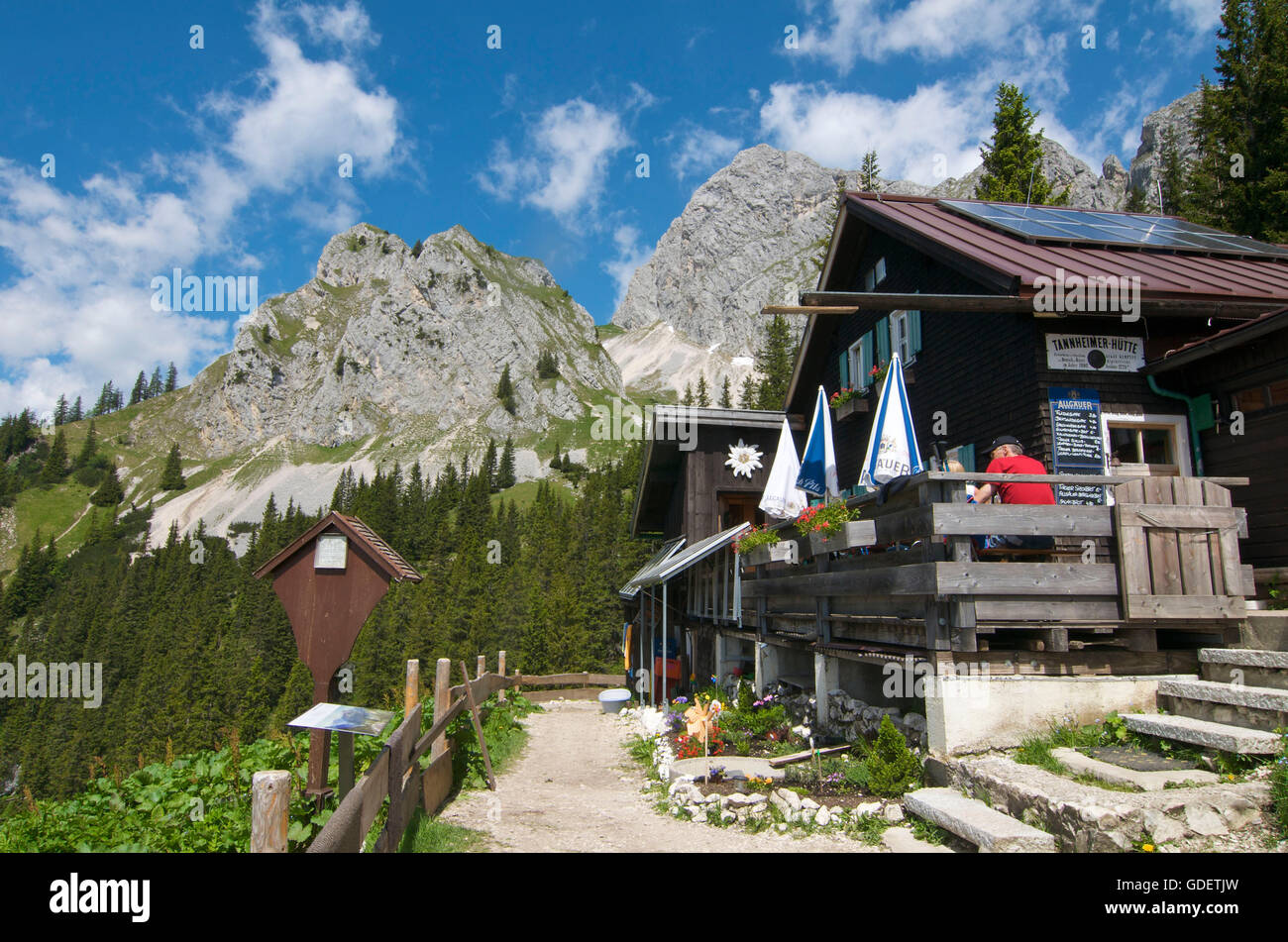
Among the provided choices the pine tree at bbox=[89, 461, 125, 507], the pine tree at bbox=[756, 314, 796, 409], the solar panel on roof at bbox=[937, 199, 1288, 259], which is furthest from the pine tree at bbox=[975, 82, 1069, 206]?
the pine tree at bbox=[89, 461, 125, 507]

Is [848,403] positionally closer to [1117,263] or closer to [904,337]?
[904,337]

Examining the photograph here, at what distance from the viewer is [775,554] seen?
11.6 metres

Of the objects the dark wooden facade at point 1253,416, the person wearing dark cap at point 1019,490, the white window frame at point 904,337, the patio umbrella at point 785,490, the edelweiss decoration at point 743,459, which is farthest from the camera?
the edelweiss decoration at point 743,459

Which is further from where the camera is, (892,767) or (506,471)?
(506,471)

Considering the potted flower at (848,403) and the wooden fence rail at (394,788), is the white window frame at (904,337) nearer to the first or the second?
the potted flower at (848,403)

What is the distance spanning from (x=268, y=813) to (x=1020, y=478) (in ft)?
23.3

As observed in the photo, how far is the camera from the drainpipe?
10.9 m

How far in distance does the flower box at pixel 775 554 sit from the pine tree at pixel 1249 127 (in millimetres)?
21496

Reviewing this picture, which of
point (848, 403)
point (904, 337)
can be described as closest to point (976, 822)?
point (904, 337)

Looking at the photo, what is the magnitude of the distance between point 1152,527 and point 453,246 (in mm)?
A: 175302

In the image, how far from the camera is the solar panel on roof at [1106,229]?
1260 centimetres

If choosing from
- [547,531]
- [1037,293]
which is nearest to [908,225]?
[1037,293]

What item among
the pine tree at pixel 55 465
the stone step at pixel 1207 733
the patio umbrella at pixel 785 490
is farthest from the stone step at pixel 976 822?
the pine tree at pixel 55 465
